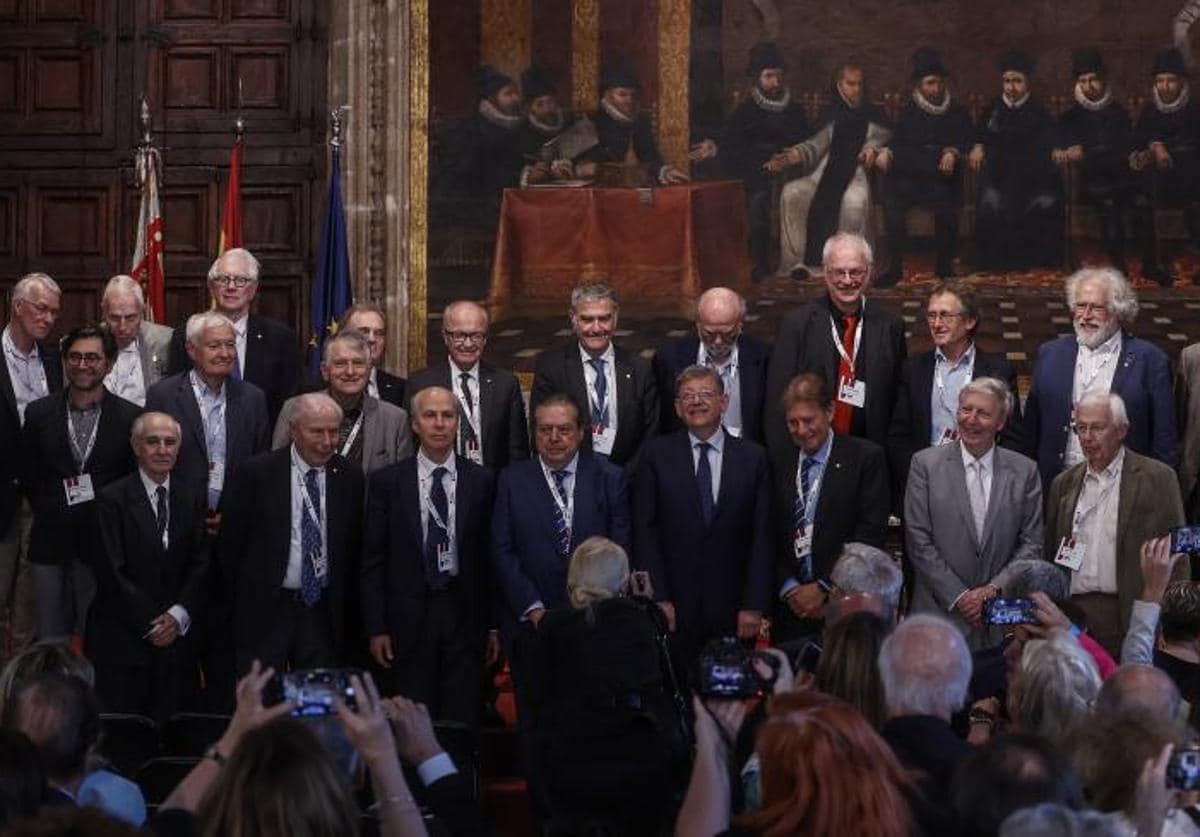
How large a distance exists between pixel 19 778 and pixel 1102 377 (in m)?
6.84

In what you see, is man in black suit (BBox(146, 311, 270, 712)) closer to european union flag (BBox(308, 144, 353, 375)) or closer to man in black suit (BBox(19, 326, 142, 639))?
man in black suit (BBox(19, 326, 142, 639))

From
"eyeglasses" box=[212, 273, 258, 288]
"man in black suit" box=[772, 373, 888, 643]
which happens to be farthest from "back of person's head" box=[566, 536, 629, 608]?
"eyeglasses" box=[212, 273, 258, 288]

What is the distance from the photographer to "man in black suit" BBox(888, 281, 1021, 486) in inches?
432

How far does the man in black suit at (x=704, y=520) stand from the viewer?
1045 cm

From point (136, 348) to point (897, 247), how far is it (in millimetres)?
4713

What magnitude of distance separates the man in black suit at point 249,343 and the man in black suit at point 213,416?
1.63ft

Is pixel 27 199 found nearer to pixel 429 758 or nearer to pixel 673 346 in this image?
pixel 673 346

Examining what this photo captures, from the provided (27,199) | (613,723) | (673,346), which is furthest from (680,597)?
(27,199)

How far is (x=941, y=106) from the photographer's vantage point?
45.4 feet

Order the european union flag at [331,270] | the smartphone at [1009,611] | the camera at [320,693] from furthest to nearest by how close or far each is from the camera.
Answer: the european union flag at [331,270]
the smartphone at [1009,611]
the camera at [320,693]

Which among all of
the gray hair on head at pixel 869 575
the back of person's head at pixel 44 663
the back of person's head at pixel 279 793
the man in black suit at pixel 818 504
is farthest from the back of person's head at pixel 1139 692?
the man in black suit at pixel 818 504

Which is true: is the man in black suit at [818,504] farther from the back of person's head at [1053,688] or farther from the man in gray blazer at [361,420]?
the back of person's head at [1053,688]

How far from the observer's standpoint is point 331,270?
13281mm

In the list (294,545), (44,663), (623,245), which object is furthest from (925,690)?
(623,245)
